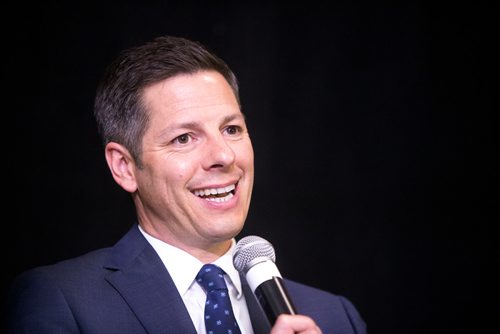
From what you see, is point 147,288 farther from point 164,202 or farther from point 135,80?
point 135,80

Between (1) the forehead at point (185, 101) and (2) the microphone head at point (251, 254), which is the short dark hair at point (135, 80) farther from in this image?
(2) the microphone head at point (251, 254)

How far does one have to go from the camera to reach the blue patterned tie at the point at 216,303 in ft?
6.92

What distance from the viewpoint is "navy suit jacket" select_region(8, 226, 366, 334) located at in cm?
202

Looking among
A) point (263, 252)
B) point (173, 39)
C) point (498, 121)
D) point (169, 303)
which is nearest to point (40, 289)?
point (169, 303)

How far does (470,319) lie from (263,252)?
1.83 meters

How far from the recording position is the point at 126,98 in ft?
7.59

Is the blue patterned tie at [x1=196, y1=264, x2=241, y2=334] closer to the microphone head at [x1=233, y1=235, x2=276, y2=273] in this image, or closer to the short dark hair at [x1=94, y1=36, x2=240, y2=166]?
the microphone head at [x1=233, y1=235, x2=276, y2=273]

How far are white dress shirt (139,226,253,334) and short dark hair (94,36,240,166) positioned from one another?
0.35 m

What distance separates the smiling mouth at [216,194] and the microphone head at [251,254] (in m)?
0.34

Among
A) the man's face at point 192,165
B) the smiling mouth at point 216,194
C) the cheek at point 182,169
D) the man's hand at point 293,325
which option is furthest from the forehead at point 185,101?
the man's hand at point 293,325

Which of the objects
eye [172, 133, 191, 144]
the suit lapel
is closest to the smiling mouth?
eye [172, 133, 191, 144]

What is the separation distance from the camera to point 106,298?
2119mm

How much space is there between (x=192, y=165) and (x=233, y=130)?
0.25 metres

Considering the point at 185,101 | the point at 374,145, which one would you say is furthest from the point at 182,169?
the point at 374,145
